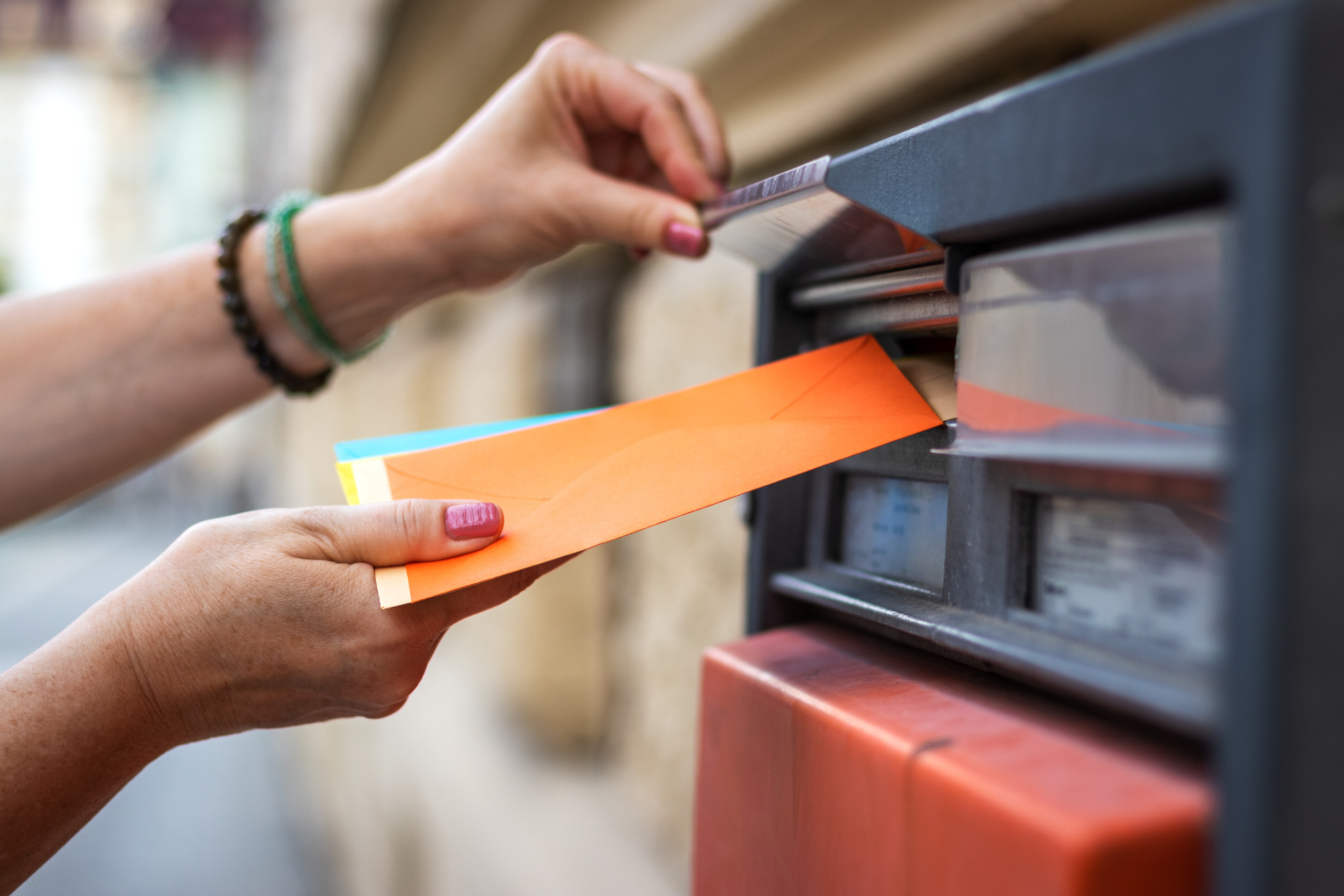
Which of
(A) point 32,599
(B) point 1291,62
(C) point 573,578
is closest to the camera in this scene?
(B) point 1291,62

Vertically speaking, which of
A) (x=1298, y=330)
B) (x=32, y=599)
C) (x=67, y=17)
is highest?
(x=67, y=17)

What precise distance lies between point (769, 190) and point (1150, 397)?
211 millimetres

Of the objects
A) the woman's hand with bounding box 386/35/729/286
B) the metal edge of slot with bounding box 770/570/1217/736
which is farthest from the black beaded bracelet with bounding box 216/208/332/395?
the metal edge of slot with bounding box 770/570/1217/736

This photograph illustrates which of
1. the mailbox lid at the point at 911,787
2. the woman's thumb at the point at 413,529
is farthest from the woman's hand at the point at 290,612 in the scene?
the mailbox lid at the point at 911,787

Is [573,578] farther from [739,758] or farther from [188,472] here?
[188,472]

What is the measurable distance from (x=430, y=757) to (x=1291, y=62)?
1.95m

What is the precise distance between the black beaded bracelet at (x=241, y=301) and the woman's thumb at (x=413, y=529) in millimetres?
429

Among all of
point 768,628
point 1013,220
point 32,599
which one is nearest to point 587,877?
point 768,628

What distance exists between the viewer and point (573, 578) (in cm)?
135

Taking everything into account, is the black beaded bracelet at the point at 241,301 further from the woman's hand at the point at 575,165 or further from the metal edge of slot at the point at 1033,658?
the metal edge of slot at the point at 1033,658

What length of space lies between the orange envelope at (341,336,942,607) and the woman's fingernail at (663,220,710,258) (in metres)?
0.16

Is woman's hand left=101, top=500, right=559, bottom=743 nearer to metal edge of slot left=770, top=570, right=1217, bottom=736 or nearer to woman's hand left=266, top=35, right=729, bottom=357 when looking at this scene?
metal edge of slot left=770, top=570, right=1217, bottom=736

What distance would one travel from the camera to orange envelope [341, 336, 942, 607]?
0.36 metres

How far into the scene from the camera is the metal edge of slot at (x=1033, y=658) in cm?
24
